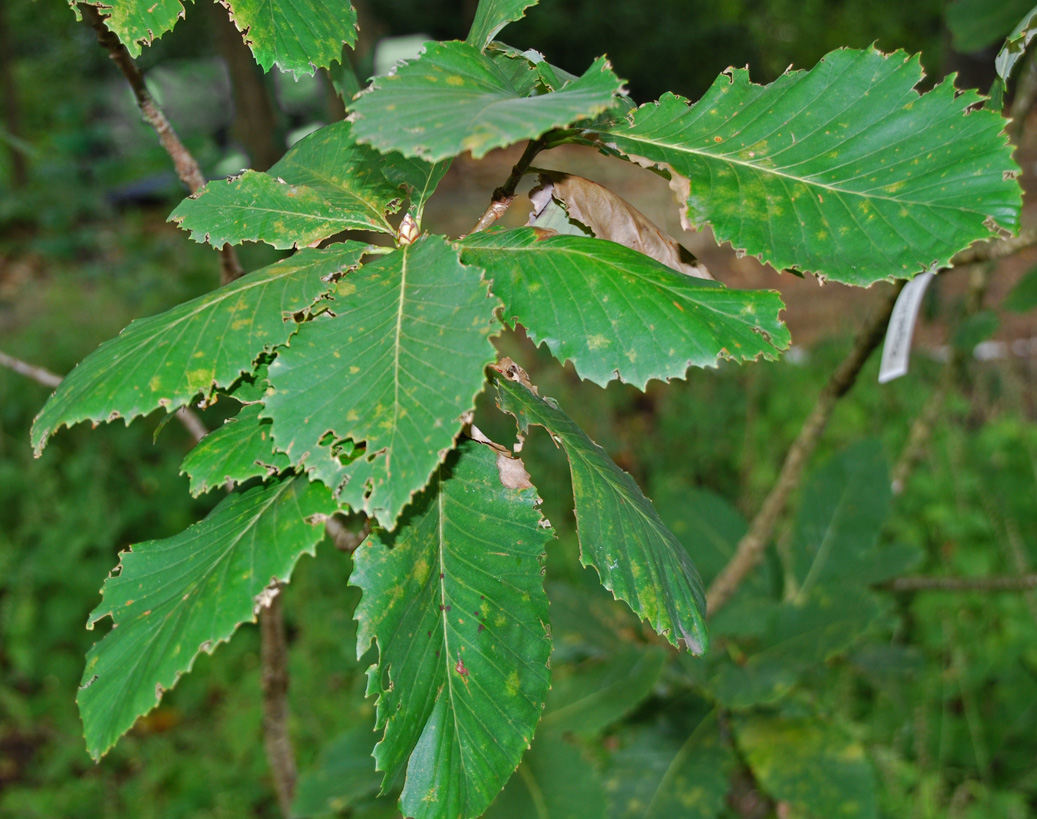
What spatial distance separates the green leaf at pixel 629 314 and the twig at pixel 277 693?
0.80 meters

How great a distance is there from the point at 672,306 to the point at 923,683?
7.83ft

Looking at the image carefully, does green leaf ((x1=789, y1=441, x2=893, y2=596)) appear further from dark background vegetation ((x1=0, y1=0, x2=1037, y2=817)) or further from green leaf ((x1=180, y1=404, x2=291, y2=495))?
green leaf ((x1=180, y1=404, x2=291, y2=495))

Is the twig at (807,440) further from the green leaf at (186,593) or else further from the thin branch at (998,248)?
the green leaf at (186,593)

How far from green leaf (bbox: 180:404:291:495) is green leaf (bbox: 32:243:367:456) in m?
0.05

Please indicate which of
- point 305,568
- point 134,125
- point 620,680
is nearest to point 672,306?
point 620,680

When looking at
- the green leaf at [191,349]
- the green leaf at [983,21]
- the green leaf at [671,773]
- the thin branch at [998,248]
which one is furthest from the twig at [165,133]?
the green leaf at [983,21]

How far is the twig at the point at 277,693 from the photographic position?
1.38m

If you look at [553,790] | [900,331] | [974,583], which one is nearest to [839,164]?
[900,331]

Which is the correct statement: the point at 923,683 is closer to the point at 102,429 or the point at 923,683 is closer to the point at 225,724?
the point at 225,724

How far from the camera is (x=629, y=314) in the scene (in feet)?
2.29

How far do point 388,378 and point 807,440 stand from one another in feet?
3.33

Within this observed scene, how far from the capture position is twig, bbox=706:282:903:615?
128cm

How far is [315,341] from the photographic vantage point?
0.66 metres

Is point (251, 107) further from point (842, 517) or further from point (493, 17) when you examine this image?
point (493, 17)
